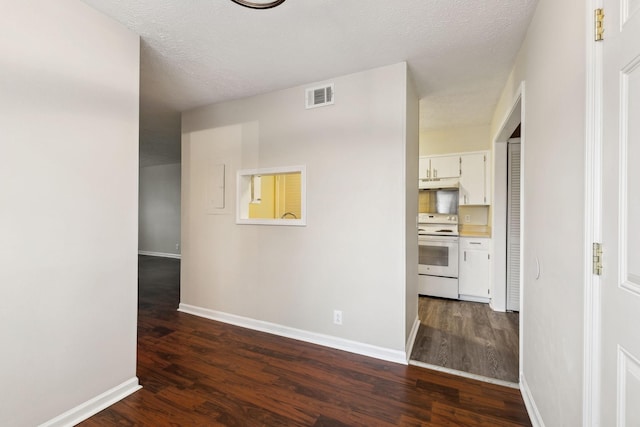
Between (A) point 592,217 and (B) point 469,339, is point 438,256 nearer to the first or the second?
(B) point 469,339

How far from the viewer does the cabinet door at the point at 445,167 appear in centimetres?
441

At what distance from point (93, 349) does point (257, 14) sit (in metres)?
2.41

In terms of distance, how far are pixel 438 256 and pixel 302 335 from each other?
239 centimetres

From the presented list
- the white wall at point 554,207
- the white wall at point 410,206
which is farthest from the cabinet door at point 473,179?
the white wall at point 554,207

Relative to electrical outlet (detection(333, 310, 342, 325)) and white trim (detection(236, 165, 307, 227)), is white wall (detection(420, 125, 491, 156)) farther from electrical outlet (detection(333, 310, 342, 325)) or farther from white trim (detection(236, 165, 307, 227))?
electrical outlet (detection(333, 310, 342, 325))

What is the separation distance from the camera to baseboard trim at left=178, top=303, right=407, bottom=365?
2.50 meters

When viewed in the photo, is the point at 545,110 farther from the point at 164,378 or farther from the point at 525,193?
the point at 164,378

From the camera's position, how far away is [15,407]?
4.87 feet

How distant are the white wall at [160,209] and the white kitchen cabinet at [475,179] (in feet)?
23.3

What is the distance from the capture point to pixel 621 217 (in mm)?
914

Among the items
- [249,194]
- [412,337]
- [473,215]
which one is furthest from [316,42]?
[473,215]

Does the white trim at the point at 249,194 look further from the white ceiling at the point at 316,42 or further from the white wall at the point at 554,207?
the white wall at the point at 554,207

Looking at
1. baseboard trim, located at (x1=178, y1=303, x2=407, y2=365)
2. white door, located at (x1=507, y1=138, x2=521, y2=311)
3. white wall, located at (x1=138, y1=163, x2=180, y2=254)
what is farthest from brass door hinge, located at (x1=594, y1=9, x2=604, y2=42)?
white wall, located at (x1=138, y1=163, x2=180, y2=254)

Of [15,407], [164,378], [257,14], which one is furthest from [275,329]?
[257,14]
